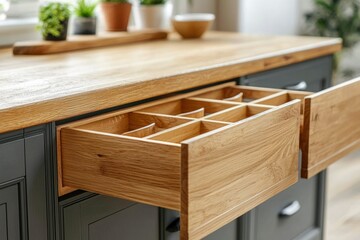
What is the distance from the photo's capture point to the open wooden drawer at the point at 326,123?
59.2 inches

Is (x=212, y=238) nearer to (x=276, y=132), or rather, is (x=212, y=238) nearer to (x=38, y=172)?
(x=276, y=132)

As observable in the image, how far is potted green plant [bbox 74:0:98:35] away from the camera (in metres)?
2.27

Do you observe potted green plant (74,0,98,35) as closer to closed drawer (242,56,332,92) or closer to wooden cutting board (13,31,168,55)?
wooden cutting board (13,31,168,55)

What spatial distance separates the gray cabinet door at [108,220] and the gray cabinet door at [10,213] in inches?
4.7

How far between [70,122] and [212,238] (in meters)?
0.59

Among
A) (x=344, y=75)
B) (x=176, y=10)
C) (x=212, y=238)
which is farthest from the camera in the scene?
(x=344, y=75)

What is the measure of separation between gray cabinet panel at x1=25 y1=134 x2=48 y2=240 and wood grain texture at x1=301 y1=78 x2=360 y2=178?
1.82 feet

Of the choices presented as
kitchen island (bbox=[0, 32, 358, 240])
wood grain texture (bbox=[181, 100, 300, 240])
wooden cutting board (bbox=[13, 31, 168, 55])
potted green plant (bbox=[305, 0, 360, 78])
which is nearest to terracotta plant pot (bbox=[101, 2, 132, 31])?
wooden cutting board (bbox=[13, 31, 168, 55])

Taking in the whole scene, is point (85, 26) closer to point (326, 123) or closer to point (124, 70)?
point (124, 70)

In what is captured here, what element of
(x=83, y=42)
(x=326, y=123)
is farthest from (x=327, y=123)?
(x=83, y=42)

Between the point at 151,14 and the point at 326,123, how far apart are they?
1.14m

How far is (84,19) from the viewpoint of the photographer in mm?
2266

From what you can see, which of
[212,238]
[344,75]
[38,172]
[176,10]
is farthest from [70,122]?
[344,75]

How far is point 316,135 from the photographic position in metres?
1.53
